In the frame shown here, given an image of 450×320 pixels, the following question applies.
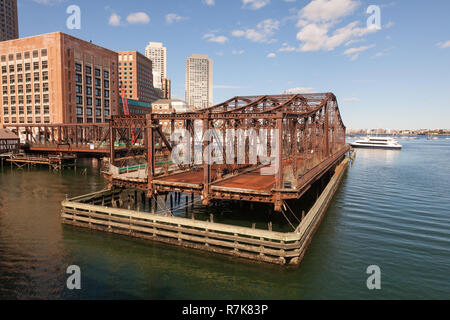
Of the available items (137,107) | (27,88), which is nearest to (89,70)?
(27,88)

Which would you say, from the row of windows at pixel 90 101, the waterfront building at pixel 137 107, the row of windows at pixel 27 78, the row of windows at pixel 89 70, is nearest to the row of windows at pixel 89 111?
the row of windows at pixel 90 101

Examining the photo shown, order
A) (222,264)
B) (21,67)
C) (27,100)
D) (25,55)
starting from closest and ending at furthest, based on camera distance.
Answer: (222,264) < (25,55) < (21,67) < (27,100)

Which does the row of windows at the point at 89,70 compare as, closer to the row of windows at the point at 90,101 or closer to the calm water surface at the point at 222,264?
the row of windows at the point at 90,101

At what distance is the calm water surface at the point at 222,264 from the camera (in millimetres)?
15344

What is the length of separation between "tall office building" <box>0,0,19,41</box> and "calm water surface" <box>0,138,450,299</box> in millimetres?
205686

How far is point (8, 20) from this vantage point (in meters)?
180

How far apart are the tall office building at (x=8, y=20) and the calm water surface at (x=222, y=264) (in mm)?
205686

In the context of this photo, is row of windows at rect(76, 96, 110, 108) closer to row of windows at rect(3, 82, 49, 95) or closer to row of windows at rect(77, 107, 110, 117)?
row of windows at rect(77, 107, 110, 117)

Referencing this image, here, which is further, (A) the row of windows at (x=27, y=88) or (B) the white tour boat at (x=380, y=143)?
(B) the white tour boat at (x=380, y=143)

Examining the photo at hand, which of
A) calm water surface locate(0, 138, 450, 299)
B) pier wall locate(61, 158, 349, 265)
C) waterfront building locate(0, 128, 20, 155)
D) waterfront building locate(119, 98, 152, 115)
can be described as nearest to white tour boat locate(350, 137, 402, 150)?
waterfront building locate(119, 98, 152, 115)

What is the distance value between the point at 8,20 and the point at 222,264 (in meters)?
233

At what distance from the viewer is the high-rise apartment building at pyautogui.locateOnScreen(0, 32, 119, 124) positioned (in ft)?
→ 286

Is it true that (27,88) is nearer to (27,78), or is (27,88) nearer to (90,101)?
(27,78)
